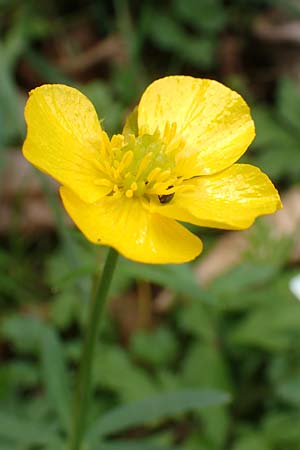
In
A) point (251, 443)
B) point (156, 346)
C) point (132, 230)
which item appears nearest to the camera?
point (132, 230)

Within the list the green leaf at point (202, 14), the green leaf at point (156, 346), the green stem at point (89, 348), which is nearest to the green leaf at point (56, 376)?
the green stem at point (89, 348)

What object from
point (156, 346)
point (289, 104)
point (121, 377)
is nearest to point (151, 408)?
point (121, 377)

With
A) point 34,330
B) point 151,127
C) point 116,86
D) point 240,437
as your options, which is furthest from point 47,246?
point 151,127

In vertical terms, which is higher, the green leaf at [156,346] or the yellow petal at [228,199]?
the yellow petal at [228,199]

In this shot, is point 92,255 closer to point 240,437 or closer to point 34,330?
point 34,330

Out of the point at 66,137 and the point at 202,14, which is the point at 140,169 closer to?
the point at 66,137

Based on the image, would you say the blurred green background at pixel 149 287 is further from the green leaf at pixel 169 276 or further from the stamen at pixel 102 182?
the stamen at pixel 102 182
